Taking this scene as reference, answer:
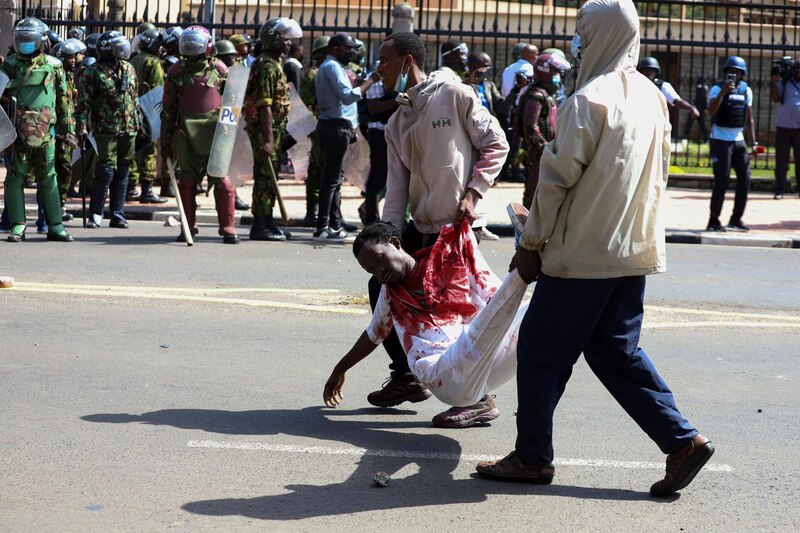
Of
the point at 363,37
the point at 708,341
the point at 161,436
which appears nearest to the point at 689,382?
the point at 708,341

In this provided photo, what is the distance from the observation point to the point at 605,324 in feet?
16.0

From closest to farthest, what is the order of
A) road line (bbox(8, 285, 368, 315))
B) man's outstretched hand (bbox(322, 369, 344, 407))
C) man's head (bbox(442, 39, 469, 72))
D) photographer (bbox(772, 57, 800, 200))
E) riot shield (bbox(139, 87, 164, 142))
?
man's outstretched hand (bbox(322, 369, 344, 407))
road line (bbox(8, 285, 368, 315))
man's head (bbox(442, 39, 469, 72))
riot shield (bbox(139, 87, 164, 142))
photographer (bbox(772, 57, 800, 200))

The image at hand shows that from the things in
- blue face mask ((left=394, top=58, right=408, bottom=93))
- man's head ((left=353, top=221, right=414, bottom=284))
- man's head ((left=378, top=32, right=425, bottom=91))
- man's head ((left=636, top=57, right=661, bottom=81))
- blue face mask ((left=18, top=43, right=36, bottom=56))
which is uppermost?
man's head ((left=636, top=57, right=661, bottom=81))

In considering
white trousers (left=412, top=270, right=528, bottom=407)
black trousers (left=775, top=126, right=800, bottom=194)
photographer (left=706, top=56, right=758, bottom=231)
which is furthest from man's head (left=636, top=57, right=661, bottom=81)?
white trousers (left=412, top=270, right=528, bottom=407)

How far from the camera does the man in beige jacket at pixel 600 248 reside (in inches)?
183

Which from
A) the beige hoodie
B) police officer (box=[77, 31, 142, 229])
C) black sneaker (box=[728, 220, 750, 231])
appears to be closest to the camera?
the beige hoodie

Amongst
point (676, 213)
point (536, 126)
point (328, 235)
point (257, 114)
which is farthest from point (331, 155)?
point (676, 213)

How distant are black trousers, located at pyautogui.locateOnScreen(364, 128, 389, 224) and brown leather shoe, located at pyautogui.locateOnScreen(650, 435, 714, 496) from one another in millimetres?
7701

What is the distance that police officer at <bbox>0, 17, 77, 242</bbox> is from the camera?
11.1 meters

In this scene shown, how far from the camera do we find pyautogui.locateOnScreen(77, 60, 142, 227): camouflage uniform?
41.5 ft

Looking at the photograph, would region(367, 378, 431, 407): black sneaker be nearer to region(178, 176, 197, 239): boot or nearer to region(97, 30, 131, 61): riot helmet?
region(178, 176, 197, 239): boot

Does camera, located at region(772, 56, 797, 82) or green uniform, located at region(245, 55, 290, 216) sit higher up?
camera, located at region(772, 56, 797, 82)

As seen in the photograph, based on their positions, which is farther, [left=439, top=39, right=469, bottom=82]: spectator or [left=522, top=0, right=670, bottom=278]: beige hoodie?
[left=439, top=39, right=469, bottom=82]: spectator

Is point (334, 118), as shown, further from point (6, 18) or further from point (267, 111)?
point (6, 18)
